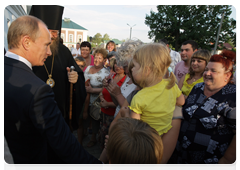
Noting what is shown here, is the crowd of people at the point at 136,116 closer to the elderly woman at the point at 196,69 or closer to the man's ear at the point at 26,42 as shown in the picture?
the man's ear at the point at 26,42

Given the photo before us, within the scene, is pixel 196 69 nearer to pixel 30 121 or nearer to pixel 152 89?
pixel 152 89

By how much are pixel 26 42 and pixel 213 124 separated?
6.22 feet

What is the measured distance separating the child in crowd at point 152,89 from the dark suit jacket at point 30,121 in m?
0.56

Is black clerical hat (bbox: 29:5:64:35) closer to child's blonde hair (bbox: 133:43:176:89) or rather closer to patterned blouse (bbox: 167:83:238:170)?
child's blonde hair (bbox: 133:43:176:89)

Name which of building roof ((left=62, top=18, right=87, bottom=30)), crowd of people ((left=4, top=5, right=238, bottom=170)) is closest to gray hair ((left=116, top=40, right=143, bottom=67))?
crowd of people ((left=4, top=5, right=238, bottom=170))

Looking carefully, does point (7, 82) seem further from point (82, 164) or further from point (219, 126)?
point (219, 126)

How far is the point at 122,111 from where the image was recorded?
1.48m

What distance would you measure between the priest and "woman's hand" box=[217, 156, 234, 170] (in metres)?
1.95

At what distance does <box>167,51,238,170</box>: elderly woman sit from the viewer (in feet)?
5.42

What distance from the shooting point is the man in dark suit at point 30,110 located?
3.81 feet

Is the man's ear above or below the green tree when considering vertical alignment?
below

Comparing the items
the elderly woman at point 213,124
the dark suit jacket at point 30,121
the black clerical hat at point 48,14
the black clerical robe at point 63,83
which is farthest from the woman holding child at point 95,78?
the dark suit jacket at point 30,121

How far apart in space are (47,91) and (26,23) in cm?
61

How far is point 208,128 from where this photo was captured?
1720mm
